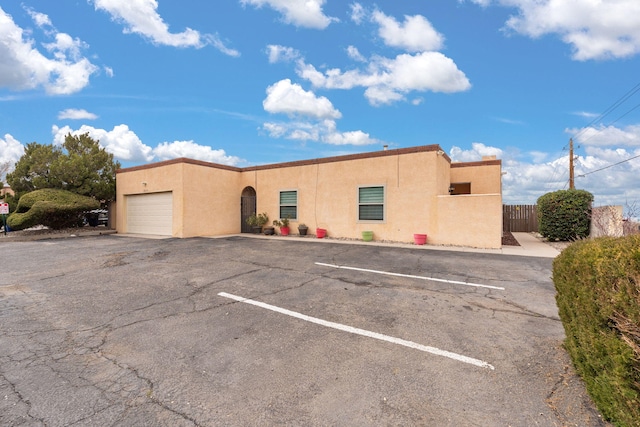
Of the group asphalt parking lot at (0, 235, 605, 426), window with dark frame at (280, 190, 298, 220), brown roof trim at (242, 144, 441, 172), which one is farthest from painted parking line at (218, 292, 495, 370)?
window with dark frame at (280, 190, 298, 220)

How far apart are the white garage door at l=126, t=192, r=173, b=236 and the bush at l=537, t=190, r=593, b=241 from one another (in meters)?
17.6

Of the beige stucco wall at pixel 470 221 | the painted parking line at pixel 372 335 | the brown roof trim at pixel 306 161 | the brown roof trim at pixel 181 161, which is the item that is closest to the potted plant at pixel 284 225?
the brown roof trim at pixel 306 161

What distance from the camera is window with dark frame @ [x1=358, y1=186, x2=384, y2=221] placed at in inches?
A: 515

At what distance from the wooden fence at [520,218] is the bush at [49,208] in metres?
25.1

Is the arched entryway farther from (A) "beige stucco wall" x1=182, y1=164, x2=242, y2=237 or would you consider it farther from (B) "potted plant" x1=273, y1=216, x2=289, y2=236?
(B) "potted plant" x1=273, y1=216, x2=289, y2=236

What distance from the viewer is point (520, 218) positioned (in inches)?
727

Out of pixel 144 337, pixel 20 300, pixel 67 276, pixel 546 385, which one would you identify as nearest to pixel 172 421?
pixel 144 337

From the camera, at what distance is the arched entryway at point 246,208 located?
17.0m

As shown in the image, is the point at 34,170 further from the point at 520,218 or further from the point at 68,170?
the point at 520,218

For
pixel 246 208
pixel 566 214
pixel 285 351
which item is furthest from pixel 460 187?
pixel 285 351

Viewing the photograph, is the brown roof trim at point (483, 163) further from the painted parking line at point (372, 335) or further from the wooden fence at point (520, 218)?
the painted parking line at point (372, 335)

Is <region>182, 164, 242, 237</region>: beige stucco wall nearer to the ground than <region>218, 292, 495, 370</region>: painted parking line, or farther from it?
farther from it

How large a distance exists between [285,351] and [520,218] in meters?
19.8

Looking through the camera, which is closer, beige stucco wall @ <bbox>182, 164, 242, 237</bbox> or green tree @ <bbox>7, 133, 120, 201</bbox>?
beige stucco wall @ <bbox>182, 164, 242, 237</bbox>
